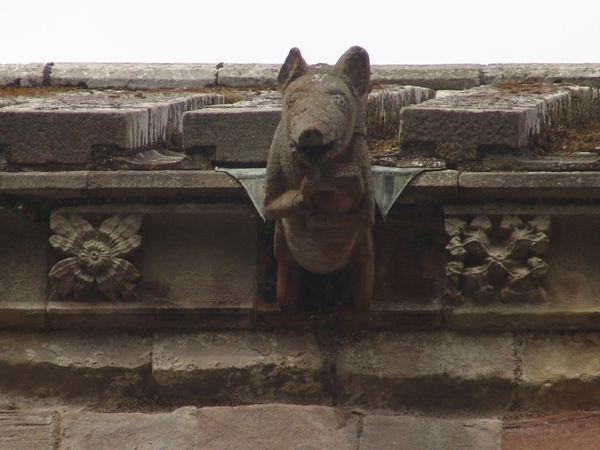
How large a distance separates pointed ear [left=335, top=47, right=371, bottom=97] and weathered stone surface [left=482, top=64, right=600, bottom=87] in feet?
7.26

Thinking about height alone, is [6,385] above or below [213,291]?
below

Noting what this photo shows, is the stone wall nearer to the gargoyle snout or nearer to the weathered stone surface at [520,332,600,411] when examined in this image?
the weathered stone surface at [520,332,600,411]

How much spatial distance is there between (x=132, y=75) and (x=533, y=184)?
2582mm

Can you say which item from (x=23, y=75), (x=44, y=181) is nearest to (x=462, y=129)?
(x=44, y=181)

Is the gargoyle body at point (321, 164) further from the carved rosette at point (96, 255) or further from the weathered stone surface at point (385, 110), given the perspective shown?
the weathered stone surface at point (385, 110)

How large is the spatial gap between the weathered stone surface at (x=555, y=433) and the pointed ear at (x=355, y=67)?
1359 mm

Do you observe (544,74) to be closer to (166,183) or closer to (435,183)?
(435,183)

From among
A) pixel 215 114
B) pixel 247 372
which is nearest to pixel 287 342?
pixel 247 372

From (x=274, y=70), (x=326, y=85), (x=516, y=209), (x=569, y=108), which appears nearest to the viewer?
(x=326, y=85)

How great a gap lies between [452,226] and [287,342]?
0.76 m

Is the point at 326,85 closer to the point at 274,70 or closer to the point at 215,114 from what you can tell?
the point at 215,114

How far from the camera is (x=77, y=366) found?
16.6 ft

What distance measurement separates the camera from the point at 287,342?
5.03 meters

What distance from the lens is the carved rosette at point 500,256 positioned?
192 inches
